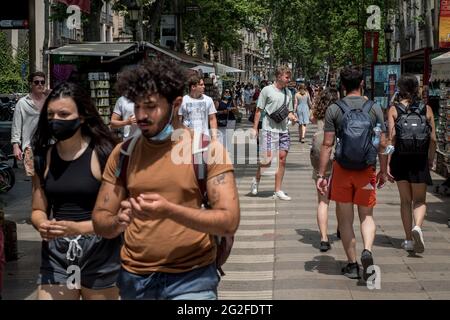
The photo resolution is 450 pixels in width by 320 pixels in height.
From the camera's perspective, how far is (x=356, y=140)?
630 centimetres

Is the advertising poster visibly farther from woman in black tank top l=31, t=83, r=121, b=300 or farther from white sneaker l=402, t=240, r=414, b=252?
woman in black tank top l=31, t=83, r=121, b=300

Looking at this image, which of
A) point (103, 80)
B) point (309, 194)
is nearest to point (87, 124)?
point (309, 194)

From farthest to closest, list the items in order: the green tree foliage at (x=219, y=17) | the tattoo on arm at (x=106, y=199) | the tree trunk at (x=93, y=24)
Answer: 1. the green tree foliage at (x=219, y=17)
2. the tree trunk at (x=93, y=24)
3. the tattoo on arm at (x=106, y=199)

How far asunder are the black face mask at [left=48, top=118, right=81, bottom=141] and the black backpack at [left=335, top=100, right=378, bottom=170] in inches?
117

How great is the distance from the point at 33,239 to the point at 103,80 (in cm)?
663

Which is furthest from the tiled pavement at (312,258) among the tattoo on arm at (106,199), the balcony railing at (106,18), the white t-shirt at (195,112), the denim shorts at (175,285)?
the balcony railing at (106,18)

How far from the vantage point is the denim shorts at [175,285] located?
3.30 meters

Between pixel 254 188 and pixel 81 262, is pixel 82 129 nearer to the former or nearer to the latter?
pixel 81 262

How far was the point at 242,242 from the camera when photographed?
8.23 m

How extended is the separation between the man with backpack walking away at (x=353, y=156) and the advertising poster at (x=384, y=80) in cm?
1598

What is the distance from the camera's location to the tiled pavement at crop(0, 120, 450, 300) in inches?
245

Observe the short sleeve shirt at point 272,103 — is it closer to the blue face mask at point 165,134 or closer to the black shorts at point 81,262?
the black shorts at point 81,262

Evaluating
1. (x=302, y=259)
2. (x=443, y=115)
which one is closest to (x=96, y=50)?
(x=443, y=115)

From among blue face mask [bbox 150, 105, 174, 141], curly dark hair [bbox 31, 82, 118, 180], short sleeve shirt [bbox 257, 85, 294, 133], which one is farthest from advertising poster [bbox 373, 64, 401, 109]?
blue face mask [bbox 150, 105, 174, 141]
